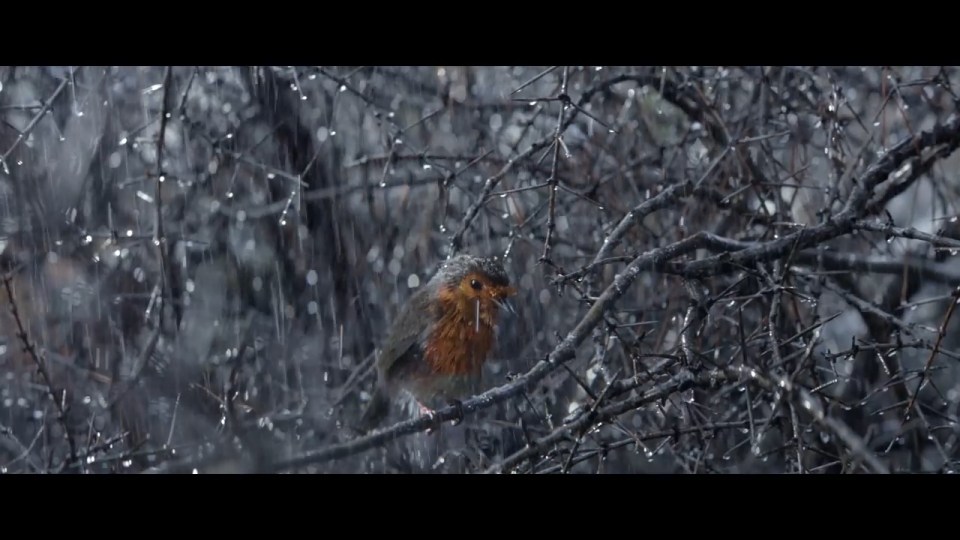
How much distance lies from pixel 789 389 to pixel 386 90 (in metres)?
3.05

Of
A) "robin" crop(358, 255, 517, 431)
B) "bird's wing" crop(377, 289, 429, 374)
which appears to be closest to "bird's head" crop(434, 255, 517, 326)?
"robin" crop(358, 255, 517, 431)

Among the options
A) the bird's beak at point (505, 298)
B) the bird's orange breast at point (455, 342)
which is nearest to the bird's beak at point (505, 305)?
the bird's beak at point (505, 298)

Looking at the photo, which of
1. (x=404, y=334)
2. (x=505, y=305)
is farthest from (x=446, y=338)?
(x=505, y=305)

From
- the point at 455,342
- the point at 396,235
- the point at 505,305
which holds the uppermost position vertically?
the point at 396,235

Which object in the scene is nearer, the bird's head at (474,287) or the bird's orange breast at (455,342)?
the bird's head at (474,287)

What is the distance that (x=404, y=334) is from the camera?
436cm

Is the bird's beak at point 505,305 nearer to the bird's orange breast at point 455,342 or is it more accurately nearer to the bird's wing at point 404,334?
the bird's orange breast at point 455,342

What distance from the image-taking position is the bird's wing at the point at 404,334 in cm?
430

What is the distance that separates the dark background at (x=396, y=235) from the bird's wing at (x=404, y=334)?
0.20 metres

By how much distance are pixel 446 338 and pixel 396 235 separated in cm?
84

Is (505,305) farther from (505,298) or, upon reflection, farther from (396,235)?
(396,235)

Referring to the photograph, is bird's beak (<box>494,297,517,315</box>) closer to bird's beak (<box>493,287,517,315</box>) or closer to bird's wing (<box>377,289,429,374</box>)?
bird's beak (<box>493,287,517,315</box>)

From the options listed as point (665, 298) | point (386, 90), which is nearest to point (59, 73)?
point (386, 90)

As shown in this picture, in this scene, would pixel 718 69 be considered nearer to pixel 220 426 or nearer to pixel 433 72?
pixel 433 72
